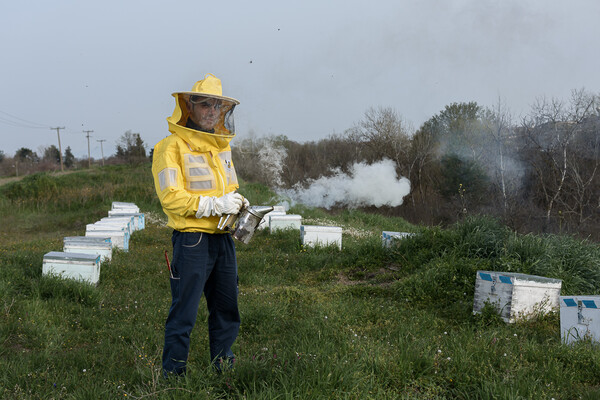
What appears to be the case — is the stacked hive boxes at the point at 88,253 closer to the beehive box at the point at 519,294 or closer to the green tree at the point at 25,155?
the beehive box at the point at 519,294

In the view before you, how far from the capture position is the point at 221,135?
3617 mm

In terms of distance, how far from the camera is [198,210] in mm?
3252

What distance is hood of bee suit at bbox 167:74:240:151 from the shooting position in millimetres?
3518

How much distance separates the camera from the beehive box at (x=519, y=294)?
202 inches

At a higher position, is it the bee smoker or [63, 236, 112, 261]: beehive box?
the bee smoker

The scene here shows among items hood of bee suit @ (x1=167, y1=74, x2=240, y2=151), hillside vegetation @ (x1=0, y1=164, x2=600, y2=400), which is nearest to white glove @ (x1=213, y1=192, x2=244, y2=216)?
hood of bee suit @ (x1=167, y1=74, x2=240, y2=151)

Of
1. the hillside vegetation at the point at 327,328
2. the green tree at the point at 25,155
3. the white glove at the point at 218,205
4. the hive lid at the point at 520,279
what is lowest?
the hillside vegetation at the point at 327,328

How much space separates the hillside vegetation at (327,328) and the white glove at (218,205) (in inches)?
41.6

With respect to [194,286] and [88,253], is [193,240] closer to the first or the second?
[194,286]

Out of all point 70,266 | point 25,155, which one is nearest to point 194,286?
point 70,266

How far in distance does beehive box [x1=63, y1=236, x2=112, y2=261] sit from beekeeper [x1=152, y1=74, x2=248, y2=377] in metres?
5.16

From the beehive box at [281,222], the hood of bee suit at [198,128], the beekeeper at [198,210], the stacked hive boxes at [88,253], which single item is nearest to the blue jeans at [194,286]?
the beekeeper at [198,210]

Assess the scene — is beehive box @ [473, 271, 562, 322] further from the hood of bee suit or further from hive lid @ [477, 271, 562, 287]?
the hood of bee suit

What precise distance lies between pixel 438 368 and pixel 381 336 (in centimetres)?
116
